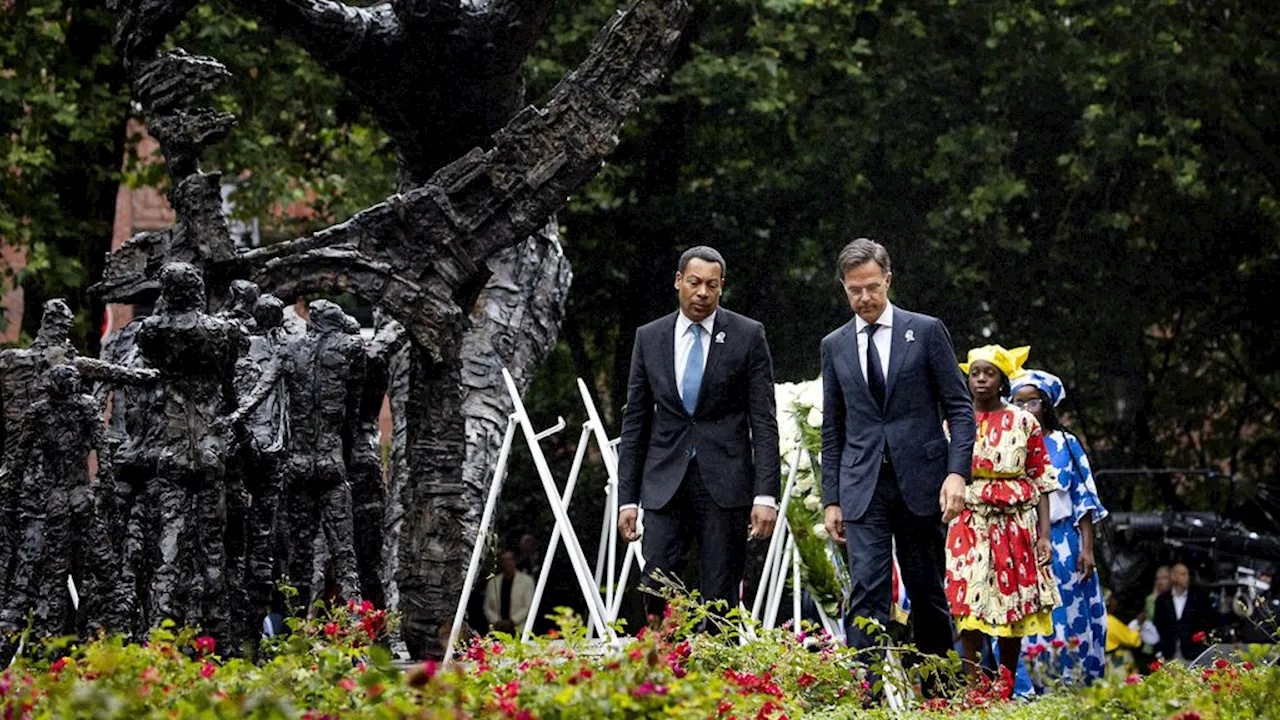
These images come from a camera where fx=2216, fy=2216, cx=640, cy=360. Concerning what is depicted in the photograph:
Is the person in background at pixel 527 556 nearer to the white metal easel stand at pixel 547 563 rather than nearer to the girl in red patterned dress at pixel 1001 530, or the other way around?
the white metal easel stand at pixel 547 563

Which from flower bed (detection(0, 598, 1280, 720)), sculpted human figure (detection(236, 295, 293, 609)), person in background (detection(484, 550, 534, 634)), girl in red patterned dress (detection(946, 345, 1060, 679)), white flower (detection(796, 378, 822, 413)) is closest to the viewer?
flower bed (detection(0, 598, 1280, 720))

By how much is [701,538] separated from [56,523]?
10.6 ft

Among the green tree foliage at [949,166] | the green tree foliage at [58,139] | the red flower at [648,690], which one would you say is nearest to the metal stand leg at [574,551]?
the red flower at [648,690]

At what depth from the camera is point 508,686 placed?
663 cm

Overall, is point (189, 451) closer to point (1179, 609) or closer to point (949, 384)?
point (949, 384)

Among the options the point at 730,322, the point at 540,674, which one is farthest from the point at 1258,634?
the point at 540,674

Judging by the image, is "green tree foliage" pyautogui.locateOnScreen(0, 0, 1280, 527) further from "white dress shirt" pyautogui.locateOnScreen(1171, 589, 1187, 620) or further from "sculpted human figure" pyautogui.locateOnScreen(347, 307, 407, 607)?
"sculpted human figure" pyautogui.locateOnScreen(347, 307, 407, 607)

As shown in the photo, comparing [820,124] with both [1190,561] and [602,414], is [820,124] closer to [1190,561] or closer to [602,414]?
[602,414]

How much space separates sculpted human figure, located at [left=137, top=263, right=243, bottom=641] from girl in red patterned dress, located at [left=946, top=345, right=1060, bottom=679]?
13.2ft

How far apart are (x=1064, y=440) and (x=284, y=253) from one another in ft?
15.9

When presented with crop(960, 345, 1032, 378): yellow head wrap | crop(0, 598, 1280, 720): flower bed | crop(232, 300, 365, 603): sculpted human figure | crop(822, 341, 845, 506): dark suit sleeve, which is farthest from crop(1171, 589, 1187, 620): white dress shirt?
crop(0, 598, 1280, 720): flower bed

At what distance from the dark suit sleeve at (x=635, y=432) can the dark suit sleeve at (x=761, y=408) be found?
1.68 feet

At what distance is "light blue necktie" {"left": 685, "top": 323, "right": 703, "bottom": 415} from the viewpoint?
1024 cm

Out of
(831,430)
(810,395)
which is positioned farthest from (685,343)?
(810,395)
